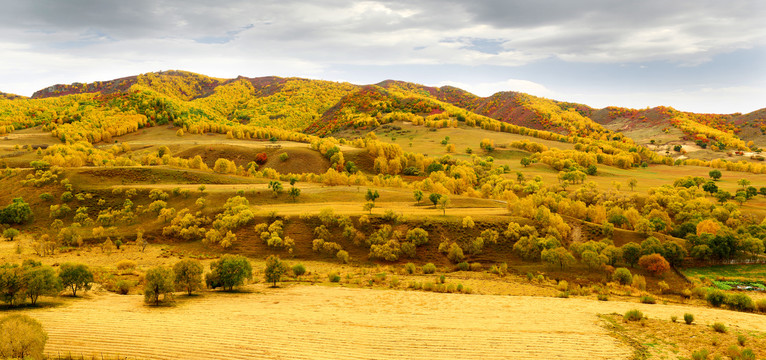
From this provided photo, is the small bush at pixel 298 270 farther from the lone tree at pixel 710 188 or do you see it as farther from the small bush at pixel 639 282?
the lone tree at pixel 710 188

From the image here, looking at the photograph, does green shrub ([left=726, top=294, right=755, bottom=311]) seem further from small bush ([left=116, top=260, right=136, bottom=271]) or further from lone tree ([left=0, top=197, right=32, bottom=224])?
lone tree ([left=0, top=197, right=32, bottom=224])

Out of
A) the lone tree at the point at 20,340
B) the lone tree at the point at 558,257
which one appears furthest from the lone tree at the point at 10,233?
the lone tree at the point at 558,257

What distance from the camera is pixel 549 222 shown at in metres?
73.8

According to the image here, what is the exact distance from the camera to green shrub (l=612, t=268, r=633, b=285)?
191ft

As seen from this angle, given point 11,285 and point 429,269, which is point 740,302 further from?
point 11,285

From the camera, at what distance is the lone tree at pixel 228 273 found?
49062mm

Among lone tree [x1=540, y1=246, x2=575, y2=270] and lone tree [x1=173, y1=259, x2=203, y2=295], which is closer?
lone tree [x1=173, y1=259, x2=203, y2=295]

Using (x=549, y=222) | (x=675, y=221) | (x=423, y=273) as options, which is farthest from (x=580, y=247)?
(x=675, y=221)

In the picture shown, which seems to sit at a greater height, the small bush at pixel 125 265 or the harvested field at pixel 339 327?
the harvested field at pixel 339 327

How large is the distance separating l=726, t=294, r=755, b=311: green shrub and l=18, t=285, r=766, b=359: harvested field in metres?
5.60

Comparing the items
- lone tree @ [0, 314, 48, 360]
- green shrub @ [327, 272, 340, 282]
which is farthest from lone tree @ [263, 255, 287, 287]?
lone tree @ [0, 314, 48, 360]

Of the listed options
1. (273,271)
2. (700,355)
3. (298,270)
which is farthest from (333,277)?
(700,355)

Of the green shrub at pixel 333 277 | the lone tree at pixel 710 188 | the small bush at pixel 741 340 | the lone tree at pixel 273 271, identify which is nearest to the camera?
the small bush at pixel 741 340

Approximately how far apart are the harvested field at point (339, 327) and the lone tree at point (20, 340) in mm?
3431
